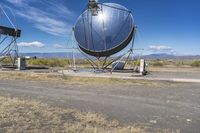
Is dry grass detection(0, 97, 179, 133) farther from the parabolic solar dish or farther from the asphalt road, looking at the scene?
the parabolic solar dish

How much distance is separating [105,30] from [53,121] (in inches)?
Answer: 975

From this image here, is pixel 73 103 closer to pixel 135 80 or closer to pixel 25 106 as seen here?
pixel 25 106

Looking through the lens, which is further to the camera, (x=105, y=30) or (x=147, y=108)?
(x=105, y=30)

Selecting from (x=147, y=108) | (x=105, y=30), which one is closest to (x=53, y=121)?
(x=147, y=108)

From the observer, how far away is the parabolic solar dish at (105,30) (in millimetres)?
33781

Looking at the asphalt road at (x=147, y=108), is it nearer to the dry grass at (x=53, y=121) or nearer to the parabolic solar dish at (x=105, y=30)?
the dry grass at (x=53, y=121)

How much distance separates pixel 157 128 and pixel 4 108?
6.14 meters

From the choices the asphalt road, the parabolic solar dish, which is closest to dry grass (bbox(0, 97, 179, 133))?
the asphalt road

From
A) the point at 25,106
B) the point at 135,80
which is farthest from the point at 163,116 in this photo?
the point at 135,80

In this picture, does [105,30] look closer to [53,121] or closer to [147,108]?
[147,108]

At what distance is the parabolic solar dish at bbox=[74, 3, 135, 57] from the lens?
33.8 metres

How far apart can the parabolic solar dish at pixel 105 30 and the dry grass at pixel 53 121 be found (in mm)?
21605

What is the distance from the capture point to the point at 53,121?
1052 cm

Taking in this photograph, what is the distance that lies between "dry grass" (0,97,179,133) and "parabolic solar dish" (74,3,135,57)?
21605 millimetres
